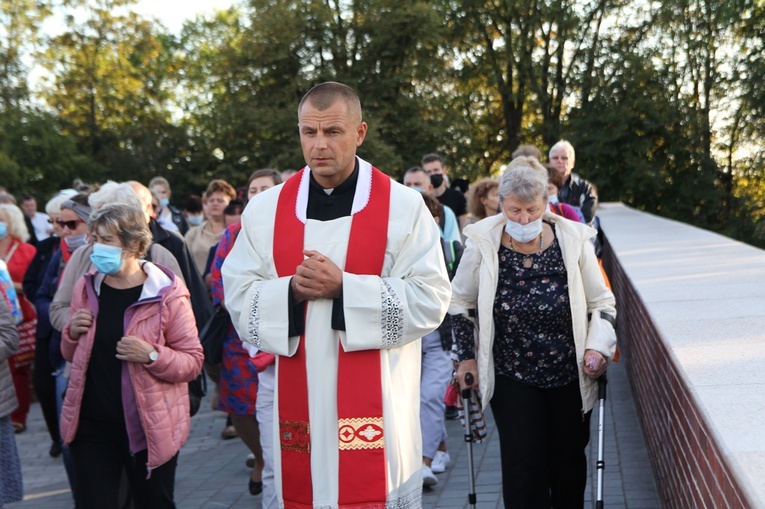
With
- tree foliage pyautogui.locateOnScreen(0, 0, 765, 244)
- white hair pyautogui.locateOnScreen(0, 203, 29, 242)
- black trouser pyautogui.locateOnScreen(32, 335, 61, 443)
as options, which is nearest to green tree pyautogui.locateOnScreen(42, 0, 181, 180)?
tree foliage pyautogui.locateOnScreen(0, 0, 765, 244)

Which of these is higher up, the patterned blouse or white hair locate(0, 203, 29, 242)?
white hair locate(0, 203, 29, 242)

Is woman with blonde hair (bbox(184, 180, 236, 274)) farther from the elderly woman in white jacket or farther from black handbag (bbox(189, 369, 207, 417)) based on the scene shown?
the elderly woman in white jacket

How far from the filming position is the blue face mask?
217 inches

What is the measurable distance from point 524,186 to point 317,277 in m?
1.79

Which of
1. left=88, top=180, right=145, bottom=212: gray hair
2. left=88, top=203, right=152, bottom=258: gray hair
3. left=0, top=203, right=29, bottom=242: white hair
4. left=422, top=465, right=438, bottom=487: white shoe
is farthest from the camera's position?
left=0, top=203, right=29, bottom=242: white hair

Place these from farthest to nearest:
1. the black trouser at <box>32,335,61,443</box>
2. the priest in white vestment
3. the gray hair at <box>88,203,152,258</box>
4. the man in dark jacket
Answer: the black trouser at <box>32,335,61,443</box>, the man in dark jacket, the gray hair at <box>88,203,152,258</box>, the priest in white vestment

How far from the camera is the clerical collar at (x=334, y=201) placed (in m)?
4.33

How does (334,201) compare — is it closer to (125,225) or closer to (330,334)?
(330,334)

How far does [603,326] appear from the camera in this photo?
5457 mm

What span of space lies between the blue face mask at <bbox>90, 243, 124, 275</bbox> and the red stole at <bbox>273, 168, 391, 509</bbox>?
1.50 m

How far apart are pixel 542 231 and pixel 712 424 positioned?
2.22 metres

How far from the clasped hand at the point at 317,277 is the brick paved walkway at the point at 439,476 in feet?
10.6

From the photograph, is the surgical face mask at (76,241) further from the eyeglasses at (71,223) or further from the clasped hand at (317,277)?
the clasped hand at (317,277)

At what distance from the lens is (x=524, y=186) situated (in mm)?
5523
